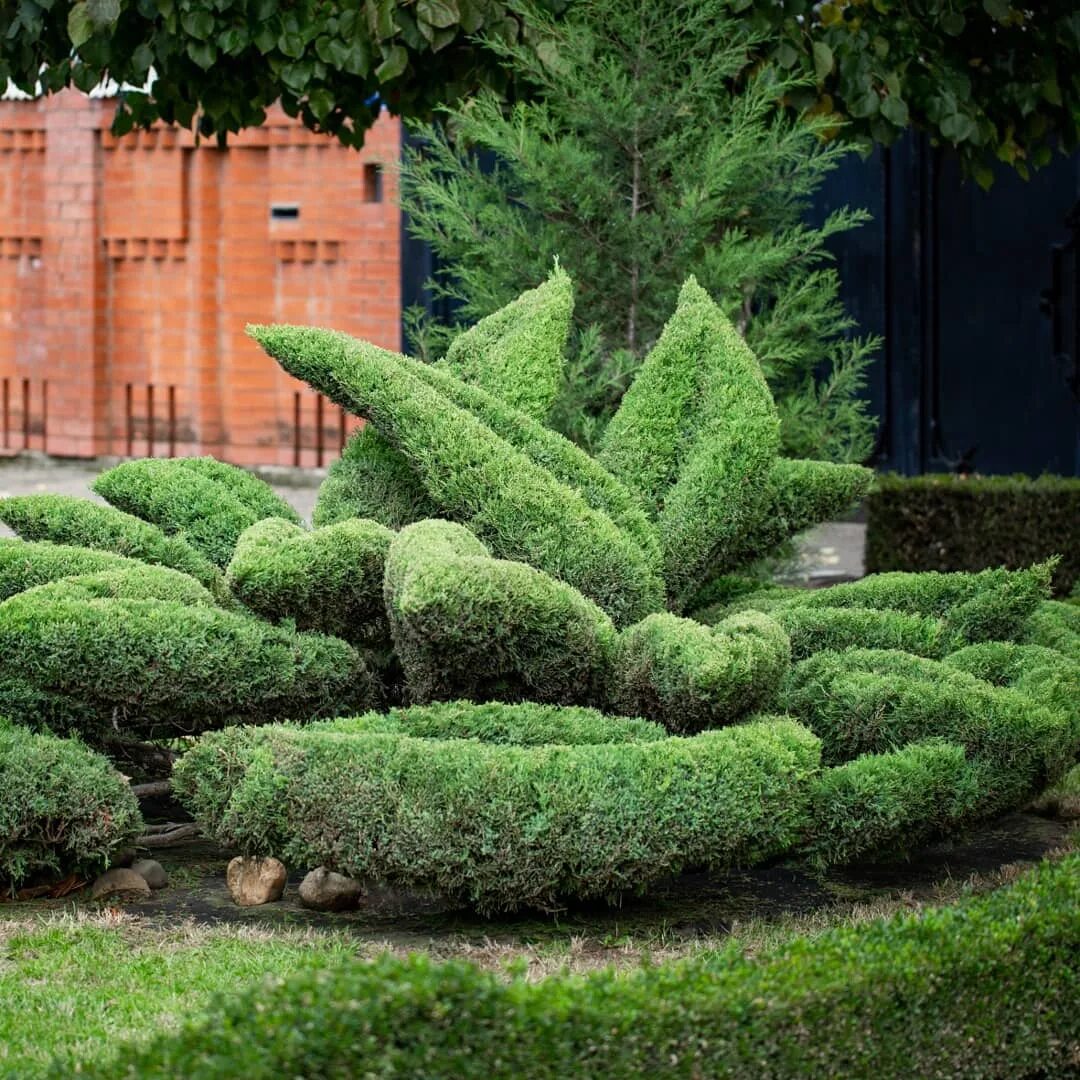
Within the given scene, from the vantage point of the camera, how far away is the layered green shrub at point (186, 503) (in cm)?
577

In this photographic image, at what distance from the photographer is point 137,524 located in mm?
5641

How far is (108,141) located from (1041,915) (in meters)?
14.4

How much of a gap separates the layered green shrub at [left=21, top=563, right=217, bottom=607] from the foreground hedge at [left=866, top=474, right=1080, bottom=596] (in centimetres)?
526

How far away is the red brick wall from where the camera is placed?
15.6 m

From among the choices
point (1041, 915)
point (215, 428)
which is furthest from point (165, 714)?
point (215, 428)

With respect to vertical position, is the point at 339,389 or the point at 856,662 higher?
the point at 339,389

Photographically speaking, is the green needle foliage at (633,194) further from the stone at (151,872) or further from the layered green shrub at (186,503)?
the stone at (151,872)

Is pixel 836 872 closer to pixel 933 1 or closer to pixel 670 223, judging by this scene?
pixel 670 223

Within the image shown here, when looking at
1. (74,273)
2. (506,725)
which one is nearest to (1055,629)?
(506,725)

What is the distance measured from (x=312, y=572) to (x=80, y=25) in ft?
15.6

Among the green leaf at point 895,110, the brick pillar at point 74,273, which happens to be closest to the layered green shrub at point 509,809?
the green leaf at point 895,110

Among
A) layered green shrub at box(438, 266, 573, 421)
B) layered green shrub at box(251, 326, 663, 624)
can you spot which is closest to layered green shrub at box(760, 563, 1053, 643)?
layered green shrub at box(251, 326, 663, 624)

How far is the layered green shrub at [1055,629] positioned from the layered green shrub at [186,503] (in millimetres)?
2366

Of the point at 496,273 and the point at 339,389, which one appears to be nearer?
the point at 339,389
